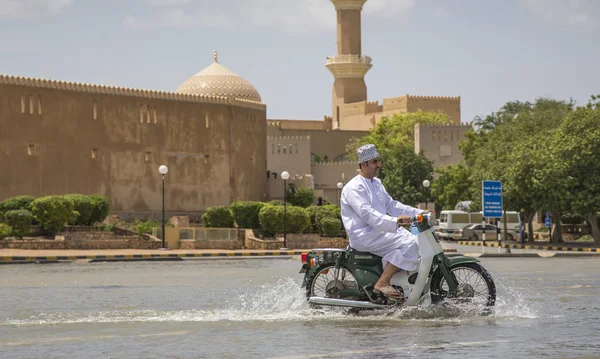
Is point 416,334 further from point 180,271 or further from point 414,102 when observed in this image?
point 414,102

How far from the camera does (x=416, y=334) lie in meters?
8.63

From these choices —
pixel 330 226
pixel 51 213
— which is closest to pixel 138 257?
pixel 51 213

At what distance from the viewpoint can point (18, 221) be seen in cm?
3459

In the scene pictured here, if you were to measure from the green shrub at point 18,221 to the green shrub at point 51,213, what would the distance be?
1320 mm

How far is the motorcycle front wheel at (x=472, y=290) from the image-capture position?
32.1ft

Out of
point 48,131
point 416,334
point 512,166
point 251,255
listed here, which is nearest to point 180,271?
point 251,255

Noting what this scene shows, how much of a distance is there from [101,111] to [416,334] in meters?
40.1

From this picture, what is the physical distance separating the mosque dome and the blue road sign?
34.1 m

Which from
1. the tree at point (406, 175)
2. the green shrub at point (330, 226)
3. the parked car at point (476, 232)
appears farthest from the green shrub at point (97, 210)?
the tree at point (406, 175)

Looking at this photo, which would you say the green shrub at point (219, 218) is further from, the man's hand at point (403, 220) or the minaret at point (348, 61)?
the minaret at point (348, 61)

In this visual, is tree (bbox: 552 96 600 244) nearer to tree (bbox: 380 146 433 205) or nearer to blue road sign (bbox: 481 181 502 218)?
blue road sign (bbox: 481 181 502 218)

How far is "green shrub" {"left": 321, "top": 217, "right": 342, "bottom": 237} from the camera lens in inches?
1503

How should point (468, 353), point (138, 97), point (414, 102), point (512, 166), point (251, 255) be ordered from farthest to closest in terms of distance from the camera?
point (414, 102) → point (138, 97) → point (512, 166) → point (251, 255) → point (468, 353)

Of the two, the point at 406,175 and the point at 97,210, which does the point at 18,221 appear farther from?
the point at 406,175
